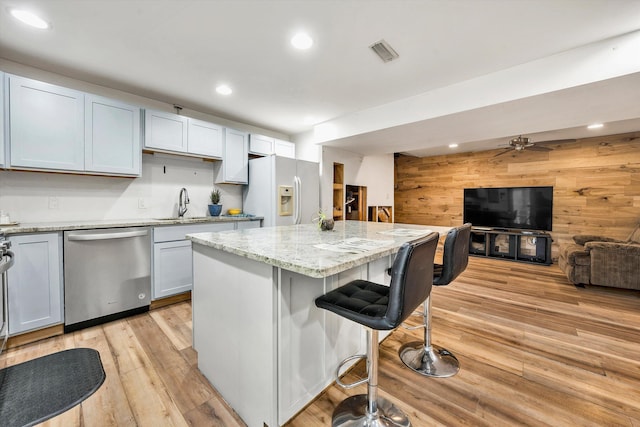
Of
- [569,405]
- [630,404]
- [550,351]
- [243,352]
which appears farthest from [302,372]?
[550,351]

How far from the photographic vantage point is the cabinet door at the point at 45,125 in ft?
7.30

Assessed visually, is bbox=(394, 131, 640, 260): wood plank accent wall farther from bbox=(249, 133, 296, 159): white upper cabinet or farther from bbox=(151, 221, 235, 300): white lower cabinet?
bbox=(151, 221, 235, 300): white lower cabinet

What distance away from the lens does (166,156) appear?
11.2 feet

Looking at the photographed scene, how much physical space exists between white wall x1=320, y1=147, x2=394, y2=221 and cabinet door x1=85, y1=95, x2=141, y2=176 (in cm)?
258

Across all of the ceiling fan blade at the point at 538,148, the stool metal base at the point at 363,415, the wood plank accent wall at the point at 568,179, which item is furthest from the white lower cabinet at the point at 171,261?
the ceiling fan blade at the point at 538,148

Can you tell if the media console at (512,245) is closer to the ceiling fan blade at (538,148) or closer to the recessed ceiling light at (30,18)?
the ceiling fan blade at (538,148)

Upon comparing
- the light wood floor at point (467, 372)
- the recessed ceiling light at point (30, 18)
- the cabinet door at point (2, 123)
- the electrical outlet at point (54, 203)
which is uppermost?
the recessed ceiling light at point (30, 18)

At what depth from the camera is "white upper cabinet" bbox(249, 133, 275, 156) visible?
3979 millimetres

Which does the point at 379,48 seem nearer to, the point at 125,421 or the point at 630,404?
the point at 630,404

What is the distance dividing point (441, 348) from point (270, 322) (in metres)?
1.56

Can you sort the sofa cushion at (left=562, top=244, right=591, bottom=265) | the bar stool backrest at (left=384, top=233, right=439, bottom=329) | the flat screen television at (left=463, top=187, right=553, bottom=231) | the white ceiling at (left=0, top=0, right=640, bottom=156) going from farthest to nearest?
the flat screen television at (left=463, top=187, right=553, bottom=231) → the sofa cushion at (left=562, top=244, right=591, bottom=265) → the white ceiling at (left=0, top=0, right=640, bottom=156) → the bar stool backrest at (left=384, top=233, right=439, bottom=329)

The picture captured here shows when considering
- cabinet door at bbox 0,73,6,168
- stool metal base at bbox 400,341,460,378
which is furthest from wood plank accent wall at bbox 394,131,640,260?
cabinet door at bbox 0,73,6,168

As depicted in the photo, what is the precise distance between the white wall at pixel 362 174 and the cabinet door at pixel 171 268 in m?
2.25

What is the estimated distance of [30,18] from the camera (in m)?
1.87
